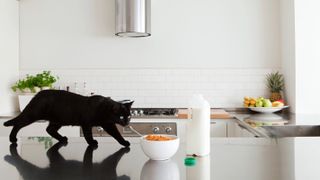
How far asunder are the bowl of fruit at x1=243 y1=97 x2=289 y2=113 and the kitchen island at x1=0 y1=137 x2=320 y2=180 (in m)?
2.08

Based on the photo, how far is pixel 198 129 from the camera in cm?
117

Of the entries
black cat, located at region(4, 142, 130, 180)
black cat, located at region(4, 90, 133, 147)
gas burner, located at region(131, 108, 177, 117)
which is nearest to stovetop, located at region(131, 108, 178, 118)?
gas burner, located at region(131, 108, 177, 117)

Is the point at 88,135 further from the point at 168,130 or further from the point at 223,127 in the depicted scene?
the point at 223,127

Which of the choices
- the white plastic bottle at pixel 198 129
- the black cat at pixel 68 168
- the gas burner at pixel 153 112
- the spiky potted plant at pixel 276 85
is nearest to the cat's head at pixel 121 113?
the black cat at pixel 68 168

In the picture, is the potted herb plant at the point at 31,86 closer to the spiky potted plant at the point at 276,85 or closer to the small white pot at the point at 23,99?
the small white pot at the point at 23,99

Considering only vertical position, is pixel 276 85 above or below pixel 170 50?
below

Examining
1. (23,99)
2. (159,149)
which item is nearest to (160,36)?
(23,99)

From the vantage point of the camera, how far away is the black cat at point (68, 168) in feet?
2.98

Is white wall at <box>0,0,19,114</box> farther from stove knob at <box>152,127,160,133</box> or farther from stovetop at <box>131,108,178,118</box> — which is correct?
stove knob at <box>152,127,160,133</box>

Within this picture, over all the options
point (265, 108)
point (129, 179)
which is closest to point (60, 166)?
point (129, 179)

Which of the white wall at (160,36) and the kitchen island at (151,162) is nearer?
the kitchen island at (151,162)

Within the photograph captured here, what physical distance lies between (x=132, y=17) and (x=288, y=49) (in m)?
1.60

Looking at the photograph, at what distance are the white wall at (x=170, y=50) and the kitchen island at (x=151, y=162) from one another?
2448 millimetres

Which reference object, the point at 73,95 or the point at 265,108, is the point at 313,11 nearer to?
the point at 265,108
